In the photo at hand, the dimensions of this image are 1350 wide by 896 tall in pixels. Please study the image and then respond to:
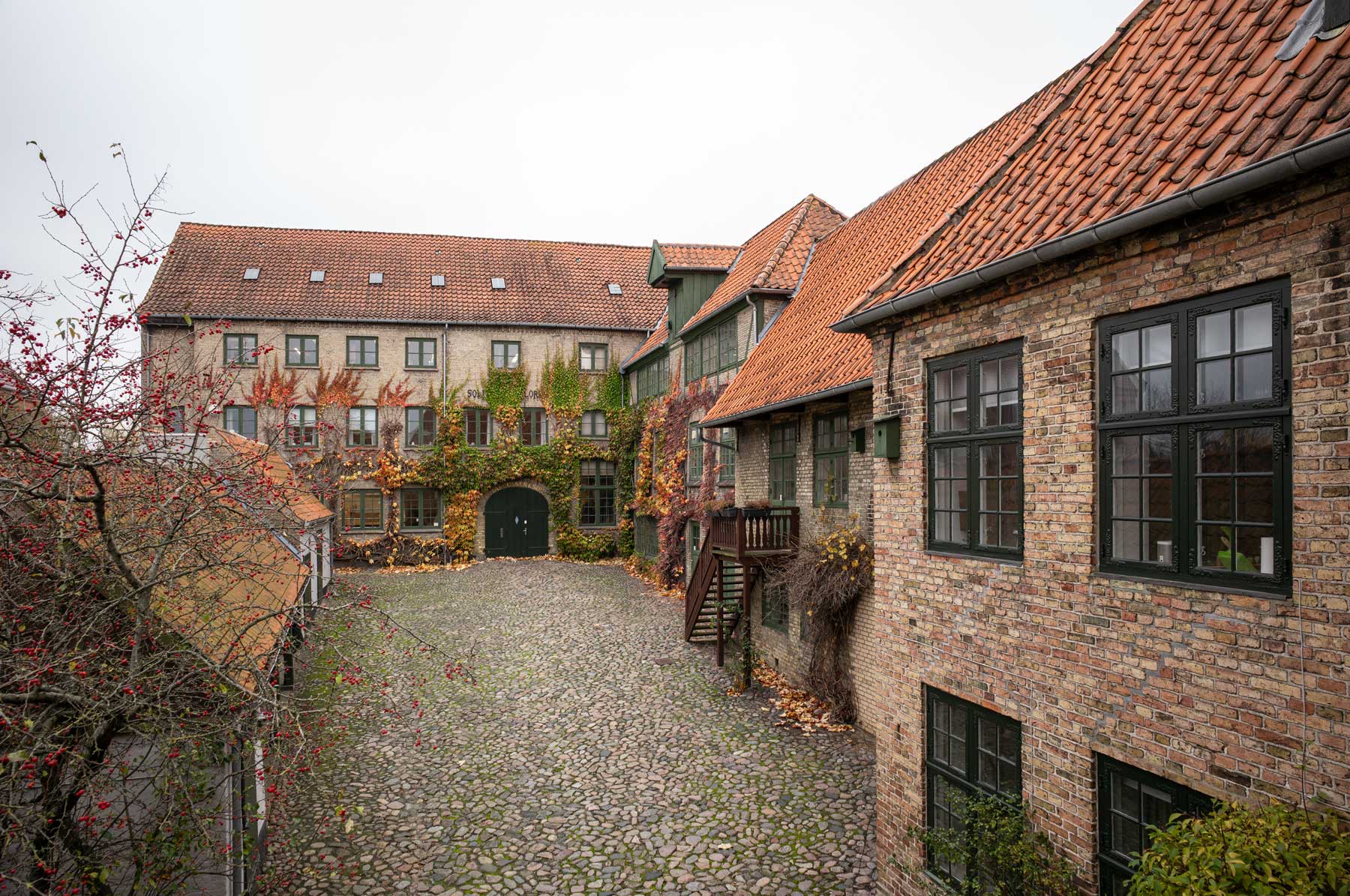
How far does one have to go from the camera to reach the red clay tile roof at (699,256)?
22234 millimetres

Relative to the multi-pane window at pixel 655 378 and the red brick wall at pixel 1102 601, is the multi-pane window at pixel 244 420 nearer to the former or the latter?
the multi-pane window at pixel 655 378

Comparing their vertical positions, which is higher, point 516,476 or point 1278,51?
point 1278,51

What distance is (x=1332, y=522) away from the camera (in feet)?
12.3

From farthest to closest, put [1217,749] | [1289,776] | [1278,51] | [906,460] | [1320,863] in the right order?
[906,460], [1278,51], [1217,749], [1289,776], [1320,863]

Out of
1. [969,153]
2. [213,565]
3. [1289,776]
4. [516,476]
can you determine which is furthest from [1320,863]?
[516,476]

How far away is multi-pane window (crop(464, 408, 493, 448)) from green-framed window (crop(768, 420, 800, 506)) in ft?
59.0

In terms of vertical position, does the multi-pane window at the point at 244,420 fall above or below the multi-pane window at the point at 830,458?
above

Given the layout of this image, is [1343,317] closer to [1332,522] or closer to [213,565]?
[1332,522]

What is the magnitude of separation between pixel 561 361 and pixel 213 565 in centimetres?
2662

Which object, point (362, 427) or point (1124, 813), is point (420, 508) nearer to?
point (362, 427)

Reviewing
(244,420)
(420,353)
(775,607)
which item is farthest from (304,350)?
(775,607)

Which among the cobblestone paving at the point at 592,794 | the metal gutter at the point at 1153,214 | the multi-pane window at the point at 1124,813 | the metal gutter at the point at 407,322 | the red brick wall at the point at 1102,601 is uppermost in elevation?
the metal gutter at the point at 407,322

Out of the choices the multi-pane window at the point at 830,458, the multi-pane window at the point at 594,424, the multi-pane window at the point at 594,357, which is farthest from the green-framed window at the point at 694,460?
the multi-pane window at the point at 594,357

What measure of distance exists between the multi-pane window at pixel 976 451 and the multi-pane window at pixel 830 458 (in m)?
5.49
